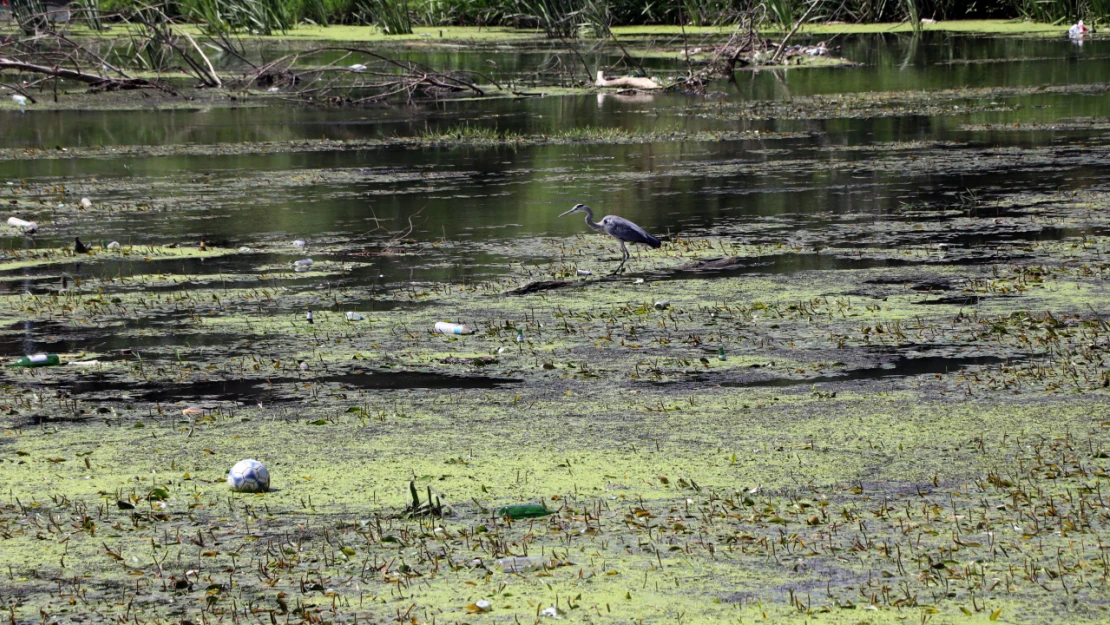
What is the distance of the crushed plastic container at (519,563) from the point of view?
457 centimetres

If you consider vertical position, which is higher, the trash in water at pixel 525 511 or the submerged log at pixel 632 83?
the submerged log at pixel 632 83

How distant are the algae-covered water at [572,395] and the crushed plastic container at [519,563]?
0.14 ft

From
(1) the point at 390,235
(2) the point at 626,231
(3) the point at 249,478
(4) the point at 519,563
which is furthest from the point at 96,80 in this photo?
(4) the point at 519,563

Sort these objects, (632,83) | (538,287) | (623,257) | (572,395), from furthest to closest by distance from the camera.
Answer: (632,83) < (623,257) < (538,287) < (572,395)

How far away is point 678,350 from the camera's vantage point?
7.55m

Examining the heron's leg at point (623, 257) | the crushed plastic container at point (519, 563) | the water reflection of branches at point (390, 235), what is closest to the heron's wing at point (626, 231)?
the heron's leg at point (623, 257)

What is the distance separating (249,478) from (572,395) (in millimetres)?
1833

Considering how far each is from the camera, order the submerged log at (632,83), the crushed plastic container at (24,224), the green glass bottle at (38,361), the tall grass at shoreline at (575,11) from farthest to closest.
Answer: the tall grass at shoreline at (575,11) < the submerged log at (632,83) < the crushed plastic container at (24,224) < the green glass bottle at (38,361)

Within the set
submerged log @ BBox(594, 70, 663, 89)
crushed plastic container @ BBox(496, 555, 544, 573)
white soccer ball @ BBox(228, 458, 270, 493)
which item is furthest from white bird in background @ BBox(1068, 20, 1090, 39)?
crushed plastic container @ BBox(496, 555, 544, 573)

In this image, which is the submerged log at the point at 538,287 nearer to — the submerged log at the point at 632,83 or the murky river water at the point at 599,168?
the murky river water at the point at 599,168

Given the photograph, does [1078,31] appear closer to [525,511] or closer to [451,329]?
[451,329]

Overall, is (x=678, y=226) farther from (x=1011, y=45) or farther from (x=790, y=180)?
(x=1011, y=45)

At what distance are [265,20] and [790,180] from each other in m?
24.2

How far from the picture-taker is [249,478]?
17.7 feet
